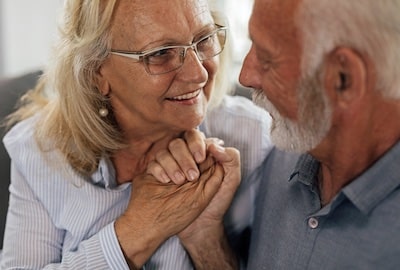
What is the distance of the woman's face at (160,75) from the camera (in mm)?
1307

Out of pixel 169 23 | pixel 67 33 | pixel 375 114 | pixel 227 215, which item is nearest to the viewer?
pixel 375 114

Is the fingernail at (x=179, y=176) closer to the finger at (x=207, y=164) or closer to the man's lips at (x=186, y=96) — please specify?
the finger at (x=207, y=164)

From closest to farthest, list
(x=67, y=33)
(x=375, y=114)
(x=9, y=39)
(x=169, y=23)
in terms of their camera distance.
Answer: (x=375, y=114)
(x=169, y=23)
(x=67, y=33)
(x=9, y=39)

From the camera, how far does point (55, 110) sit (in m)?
1.57

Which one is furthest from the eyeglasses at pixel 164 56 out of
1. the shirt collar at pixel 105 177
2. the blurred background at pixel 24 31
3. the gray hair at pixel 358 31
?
the blurred background at pixel 24 31

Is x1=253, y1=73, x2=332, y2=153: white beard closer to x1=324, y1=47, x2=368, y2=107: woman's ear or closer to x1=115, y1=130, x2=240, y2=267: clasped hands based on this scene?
x1=324, y1=47, x2=368, y2=107: woman's ear

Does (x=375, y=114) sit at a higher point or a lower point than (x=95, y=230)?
higher

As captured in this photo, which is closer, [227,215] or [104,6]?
[104,6]

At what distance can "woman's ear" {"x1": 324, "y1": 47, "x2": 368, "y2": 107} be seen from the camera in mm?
937

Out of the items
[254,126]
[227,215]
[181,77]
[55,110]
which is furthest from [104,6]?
[227,215]

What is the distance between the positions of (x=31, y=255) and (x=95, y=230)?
168 mm

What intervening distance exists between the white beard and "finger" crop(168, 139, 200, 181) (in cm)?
31

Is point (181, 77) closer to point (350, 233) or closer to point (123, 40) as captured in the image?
point (123, 40)

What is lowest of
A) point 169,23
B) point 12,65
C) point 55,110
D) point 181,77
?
point 12,65
